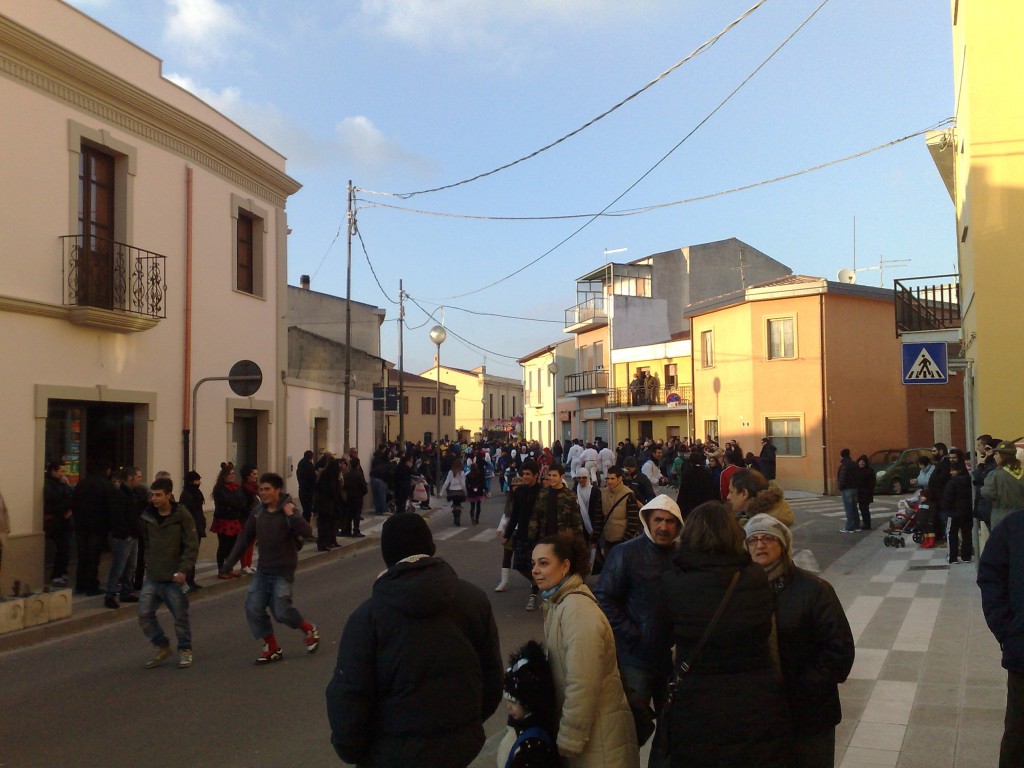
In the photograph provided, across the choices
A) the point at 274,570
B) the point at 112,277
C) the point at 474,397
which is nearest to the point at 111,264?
the point at 112,277

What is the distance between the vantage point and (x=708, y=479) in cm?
975

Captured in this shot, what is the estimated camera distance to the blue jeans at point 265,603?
8.20m

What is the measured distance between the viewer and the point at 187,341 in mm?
15859

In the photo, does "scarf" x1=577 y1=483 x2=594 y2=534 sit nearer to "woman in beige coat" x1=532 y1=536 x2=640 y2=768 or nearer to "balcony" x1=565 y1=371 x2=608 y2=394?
"woman in beige coat" x1=532 y1=536 x2=640 y2=768

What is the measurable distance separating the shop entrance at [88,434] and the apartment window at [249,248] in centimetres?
428

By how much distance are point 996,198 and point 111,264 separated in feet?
42.2

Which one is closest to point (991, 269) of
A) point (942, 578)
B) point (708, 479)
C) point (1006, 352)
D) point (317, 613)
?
point (1006, 352)

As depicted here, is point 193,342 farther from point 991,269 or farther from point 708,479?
point 991,269

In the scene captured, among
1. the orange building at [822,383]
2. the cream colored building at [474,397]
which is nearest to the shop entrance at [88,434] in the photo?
the orange building at [822,383]

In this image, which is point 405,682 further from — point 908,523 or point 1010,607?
point 908,523

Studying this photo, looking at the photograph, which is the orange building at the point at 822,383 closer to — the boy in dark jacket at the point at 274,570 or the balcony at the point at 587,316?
the balcony at the point at 587,316

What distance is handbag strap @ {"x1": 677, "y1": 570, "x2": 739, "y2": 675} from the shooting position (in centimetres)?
340

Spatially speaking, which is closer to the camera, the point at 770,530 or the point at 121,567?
the point at 770,530

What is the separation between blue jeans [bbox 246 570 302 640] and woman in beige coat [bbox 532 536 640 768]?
16.3ft
